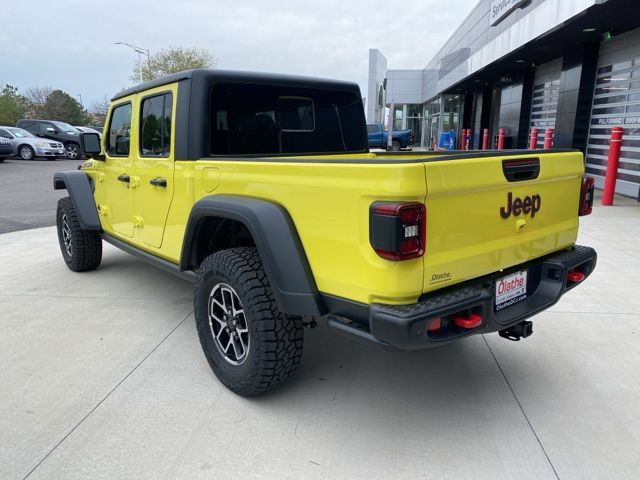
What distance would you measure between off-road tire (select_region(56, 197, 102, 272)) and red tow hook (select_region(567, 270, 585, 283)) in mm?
4470

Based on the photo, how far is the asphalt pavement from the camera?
8900 mm

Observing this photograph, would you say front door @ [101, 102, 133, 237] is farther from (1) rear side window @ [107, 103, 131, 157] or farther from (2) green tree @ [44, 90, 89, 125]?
(2) green tree @ [44, 90, 89, 125]

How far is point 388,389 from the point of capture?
3.04 meters

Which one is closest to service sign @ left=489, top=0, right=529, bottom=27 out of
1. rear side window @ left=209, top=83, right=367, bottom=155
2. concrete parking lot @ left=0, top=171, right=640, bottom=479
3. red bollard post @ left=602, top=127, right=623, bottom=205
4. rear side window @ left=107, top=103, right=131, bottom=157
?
red bollard post @ left=602, top=127, right=623, bottom=205

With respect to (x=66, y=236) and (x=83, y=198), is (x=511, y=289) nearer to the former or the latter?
(x=83, y=198)

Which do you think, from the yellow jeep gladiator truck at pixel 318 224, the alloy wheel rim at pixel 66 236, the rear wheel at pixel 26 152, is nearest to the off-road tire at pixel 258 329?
the yellow jeep gladiator truck at pixel 318 224

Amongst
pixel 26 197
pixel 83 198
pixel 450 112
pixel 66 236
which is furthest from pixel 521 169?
pixel 450 112

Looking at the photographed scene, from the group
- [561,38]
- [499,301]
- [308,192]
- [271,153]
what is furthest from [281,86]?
[561,38]

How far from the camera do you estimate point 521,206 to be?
2637 millimetres

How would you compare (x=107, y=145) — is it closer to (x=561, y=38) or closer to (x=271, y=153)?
(x=271, y=153)

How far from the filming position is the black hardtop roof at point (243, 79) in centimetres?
330

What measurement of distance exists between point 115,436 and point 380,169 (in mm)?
1922

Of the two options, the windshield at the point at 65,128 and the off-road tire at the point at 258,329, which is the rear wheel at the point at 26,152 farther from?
the off-road tire at the point at 258,329

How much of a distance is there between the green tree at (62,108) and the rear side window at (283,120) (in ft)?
207
